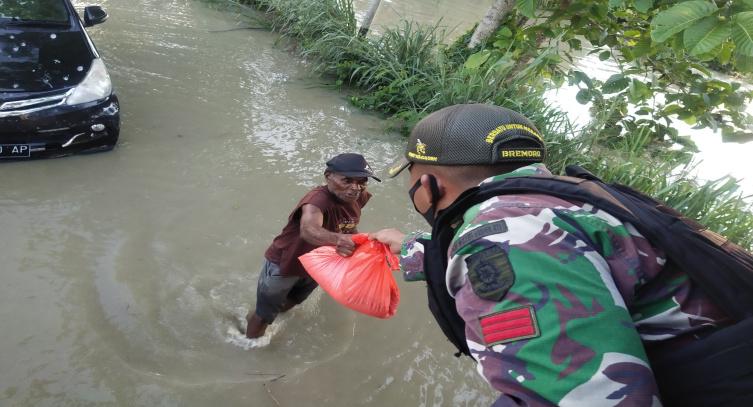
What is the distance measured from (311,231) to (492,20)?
5133 mm

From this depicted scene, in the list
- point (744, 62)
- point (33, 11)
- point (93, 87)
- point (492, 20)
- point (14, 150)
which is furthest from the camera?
point (492, 20)

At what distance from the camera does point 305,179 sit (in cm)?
498

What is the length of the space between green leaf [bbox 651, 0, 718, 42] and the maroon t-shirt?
1669mm

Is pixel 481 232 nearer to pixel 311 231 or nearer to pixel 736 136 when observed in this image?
pixel 311 231

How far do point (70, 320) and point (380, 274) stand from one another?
1880 mm

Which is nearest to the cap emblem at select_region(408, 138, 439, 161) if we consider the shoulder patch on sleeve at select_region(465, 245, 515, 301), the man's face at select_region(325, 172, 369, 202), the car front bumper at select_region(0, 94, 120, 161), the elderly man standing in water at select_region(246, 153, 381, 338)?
the shoulder patch on sleeve at select_region(465, 245, 515, 301)

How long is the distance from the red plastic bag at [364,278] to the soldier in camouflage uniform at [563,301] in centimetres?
120

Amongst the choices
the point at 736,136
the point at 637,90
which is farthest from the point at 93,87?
the point at 736,136

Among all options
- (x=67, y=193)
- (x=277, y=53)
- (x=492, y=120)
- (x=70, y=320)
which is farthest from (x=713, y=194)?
(x=277, y=53)

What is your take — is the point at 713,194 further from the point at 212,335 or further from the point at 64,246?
the point at 64,246

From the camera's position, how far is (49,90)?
168 inches

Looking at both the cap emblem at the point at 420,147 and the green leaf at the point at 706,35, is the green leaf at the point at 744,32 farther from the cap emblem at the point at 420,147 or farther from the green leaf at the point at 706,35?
the cap emblem at the point at 420,147

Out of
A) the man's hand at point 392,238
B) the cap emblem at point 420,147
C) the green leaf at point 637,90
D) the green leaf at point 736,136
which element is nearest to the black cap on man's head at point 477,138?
→ the cap emblem at point 420,147

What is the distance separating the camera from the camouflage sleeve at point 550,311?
0.96 meters
